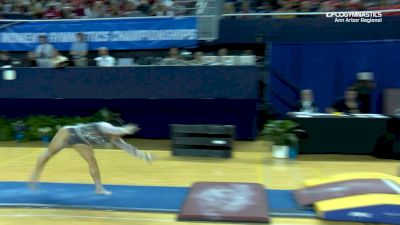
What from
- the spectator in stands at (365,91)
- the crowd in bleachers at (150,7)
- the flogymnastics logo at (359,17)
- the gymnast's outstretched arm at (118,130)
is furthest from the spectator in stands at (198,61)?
the gymnast's outstretched arm at (118,130)

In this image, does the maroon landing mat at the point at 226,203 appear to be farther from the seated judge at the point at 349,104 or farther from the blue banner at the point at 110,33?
the blue banner at the point at 110,33

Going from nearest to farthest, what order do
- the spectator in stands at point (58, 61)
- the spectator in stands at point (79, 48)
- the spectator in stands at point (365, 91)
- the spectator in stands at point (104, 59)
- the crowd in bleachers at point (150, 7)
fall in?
1. the spectator in stands at point (365, 91)
2. the spectator in stands at point (58, 61)
3. the spectator in stands at point (104, 59)
4. the spectator in stands at point (79, 48)
5. the crowd in bleachers at point (150, 7)

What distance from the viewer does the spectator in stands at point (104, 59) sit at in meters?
12.5

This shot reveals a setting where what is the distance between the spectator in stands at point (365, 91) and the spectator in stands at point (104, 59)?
22.0 ft

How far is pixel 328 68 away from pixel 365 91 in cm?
132

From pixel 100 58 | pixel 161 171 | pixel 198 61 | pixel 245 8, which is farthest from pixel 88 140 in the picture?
pixel 245 8

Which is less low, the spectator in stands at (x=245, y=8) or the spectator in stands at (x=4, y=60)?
the spectator in stands at (x=245, y=8)

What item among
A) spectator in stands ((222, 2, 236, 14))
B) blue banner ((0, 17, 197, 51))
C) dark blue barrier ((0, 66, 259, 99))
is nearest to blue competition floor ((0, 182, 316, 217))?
dark blue barrier ((0, 66, 259, 99))

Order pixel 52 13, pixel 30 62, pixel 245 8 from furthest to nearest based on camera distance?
1. pixel 52 13
2. pixel 245 8
3. pixel 30 62

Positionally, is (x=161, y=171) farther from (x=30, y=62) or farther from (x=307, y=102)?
(x=30, y=62)

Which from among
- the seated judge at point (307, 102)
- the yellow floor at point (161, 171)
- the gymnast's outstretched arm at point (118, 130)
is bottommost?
the yellow floor at point (161, 171)

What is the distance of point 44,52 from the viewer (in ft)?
42.3

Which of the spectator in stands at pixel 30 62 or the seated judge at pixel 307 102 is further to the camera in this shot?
the spectator in stands at pixel 30 62

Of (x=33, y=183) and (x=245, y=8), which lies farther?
(x=245, y=8)
